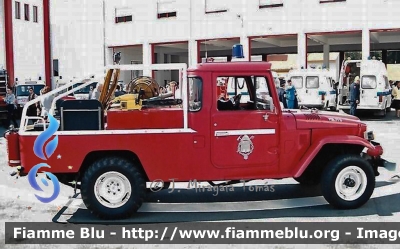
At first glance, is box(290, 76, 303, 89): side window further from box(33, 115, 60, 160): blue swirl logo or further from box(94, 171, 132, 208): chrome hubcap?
box(33, 115, 60, 160): blue swirl logo

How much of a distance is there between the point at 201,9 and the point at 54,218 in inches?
976

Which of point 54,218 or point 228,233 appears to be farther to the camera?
point 54,218

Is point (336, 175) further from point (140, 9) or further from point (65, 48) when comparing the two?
point (65, 48)

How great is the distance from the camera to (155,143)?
23.6ft

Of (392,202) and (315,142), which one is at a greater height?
(315,142)

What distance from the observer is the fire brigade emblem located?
7.28 metres

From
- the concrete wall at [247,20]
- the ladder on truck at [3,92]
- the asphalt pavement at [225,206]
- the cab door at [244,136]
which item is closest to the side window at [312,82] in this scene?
the concrete wall at [247,20]

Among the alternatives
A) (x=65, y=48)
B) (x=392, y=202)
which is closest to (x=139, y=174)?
(x=392, y=202)

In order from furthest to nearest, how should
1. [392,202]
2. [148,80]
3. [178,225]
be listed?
1. [148,80]
2. [392,202]
3. [178,225]

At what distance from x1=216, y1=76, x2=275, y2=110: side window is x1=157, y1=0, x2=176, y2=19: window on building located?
82.3 feet

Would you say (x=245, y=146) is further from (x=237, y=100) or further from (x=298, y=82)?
(x=298, y=82)

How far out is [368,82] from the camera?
2289 centimetres

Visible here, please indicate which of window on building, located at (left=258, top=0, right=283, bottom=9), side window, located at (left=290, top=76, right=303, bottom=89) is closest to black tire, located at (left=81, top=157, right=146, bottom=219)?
side window, located at (left=290, top=76, right=303, bottom=89)

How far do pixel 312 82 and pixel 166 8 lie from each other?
451 inches
